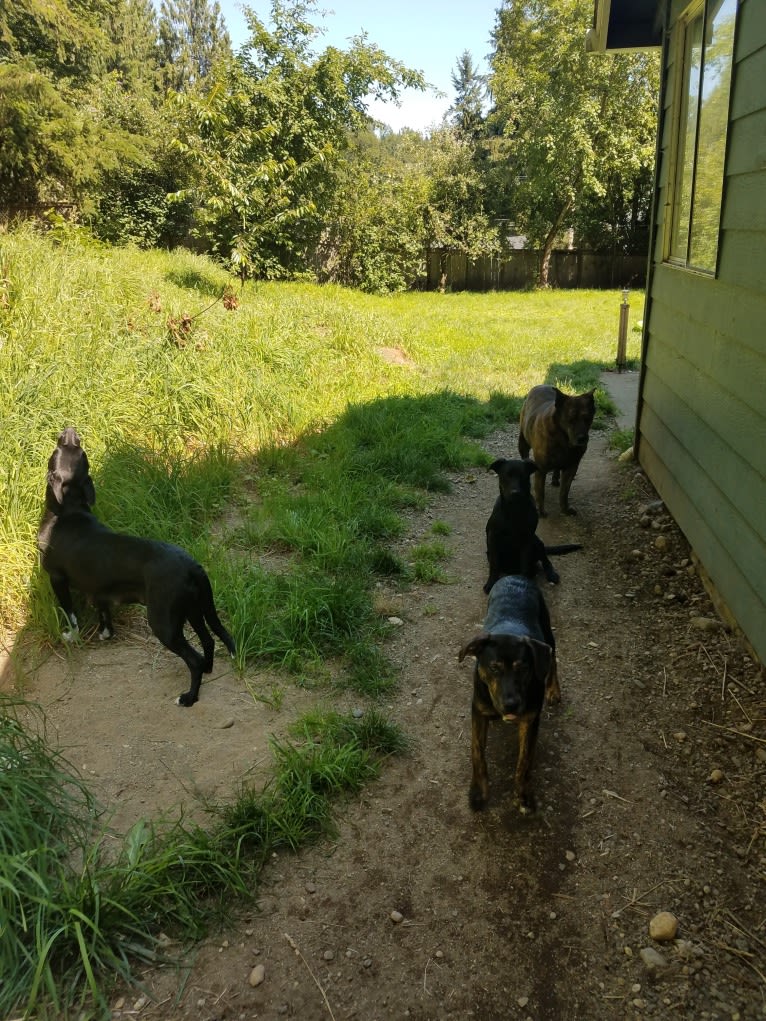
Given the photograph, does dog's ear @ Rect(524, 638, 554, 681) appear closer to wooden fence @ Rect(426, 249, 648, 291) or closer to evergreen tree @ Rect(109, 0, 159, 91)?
wooden fence @ Rect(426, 249, 648, 291)

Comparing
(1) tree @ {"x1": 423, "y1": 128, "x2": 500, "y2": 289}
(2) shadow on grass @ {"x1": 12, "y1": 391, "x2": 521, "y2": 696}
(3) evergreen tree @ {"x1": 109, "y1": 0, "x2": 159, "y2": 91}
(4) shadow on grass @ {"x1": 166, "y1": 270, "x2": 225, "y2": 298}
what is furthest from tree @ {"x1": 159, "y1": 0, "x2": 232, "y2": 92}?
(2) shadow on grass @ {"x1": 12, "y1": 391, "x2": 521, "y2": 696}

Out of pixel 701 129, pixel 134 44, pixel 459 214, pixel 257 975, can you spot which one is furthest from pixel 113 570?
pixel 134 44

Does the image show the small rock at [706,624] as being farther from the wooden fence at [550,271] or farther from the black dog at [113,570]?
the wooden fence at [550,271]

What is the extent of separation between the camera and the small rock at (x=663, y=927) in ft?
7.30

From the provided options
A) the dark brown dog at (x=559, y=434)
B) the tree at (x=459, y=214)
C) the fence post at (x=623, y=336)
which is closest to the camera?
the dark brown dog at (x=559, y=434)

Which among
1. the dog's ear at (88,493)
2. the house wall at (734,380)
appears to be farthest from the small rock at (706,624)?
the dog's ear at (88,493)

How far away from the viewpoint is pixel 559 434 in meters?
5.45

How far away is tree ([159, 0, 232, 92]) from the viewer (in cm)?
5472

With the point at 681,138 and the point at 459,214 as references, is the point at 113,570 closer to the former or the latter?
the point at 681,138

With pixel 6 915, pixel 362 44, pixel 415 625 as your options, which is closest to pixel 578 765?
pixel 415 625

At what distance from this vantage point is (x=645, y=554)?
492cm

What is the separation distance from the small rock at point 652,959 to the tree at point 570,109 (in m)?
23.9

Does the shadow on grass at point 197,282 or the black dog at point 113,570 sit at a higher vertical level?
the shadow on grass at point 197,282

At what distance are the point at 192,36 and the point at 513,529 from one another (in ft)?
225
